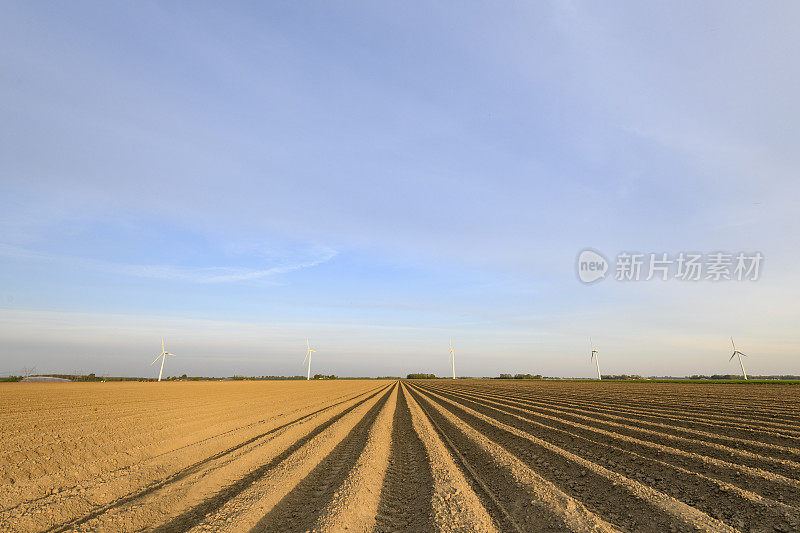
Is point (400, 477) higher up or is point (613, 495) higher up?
point (613, 495)

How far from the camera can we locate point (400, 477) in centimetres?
867

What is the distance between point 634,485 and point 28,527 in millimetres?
11260

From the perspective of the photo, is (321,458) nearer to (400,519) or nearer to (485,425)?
(400,519)

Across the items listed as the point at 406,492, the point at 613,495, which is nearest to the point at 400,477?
the point at 406,492

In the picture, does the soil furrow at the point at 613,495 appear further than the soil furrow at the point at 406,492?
No

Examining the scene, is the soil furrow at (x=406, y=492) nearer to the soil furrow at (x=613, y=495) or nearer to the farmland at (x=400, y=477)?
the farmland at (x=400, y=477)

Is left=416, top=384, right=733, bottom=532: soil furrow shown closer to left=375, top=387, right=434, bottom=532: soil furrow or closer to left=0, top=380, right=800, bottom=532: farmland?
left=0, top=380, right=800, bottom=532: farmland

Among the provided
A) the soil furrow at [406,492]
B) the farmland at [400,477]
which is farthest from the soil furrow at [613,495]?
the soil furrow at [406,492]

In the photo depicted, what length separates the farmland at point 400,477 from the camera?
240 inches

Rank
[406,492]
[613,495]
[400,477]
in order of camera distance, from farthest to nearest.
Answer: [400,477] → [406,492] → [613,495]

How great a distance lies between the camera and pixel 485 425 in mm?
16281

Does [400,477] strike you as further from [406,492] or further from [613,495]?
[613,495]

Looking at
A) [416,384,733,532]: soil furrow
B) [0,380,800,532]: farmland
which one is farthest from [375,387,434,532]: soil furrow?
[416,384,733,532]: soil furrow

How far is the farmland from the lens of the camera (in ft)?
20.0
